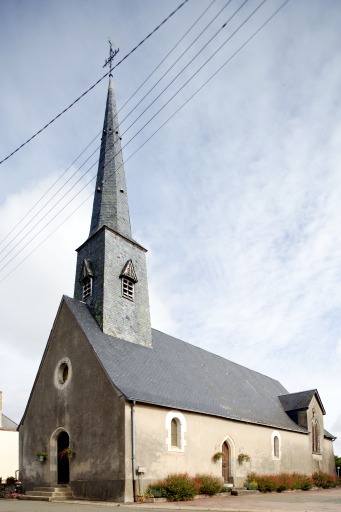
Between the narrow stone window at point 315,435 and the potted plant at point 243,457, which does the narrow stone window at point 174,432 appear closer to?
the potted plant at point 243,457

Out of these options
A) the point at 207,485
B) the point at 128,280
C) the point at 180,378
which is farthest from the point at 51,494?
the point at 128,280

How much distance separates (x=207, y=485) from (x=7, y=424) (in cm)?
2603

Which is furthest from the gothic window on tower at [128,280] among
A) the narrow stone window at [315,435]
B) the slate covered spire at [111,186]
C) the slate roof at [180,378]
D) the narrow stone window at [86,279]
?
the narrow stone window at [315,435]

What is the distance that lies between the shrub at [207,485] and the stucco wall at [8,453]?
912 inches

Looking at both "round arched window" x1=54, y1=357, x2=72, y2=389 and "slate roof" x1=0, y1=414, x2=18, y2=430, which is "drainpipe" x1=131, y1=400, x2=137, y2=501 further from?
"slate roof" x1=0, y1=414, x2=18, y2=430

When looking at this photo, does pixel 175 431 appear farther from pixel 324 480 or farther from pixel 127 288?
pixel 324 480

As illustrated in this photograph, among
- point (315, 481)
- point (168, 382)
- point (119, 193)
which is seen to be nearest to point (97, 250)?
point (119, 193)

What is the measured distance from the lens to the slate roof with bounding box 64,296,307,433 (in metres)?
19.4

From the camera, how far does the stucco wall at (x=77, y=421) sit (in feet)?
57.3

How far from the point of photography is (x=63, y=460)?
20.0m

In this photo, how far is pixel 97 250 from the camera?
23828 millimetres

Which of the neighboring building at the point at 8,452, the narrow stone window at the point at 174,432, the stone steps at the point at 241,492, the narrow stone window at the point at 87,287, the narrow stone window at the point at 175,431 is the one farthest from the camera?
the neighboring building at the point at 8,452

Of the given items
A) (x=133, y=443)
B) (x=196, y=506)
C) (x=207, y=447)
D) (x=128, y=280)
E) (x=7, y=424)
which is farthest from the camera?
(x=7, y=424)

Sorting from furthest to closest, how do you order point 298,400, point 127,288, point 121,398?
1. point 298,400
2. point 127,288
3. point 121,398
